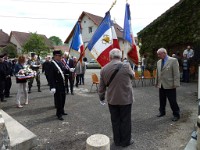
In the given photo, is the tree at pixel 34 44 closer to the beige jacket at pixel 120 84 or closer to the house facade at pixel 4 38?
the house facade at pixel 4 38

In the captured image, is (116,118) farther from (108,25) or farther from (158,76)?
(108,25)

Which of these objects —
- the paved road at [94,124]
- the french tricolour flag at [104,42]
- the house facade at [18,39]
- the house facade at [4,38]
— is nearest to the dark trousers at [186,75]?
the paved road at [94,124]

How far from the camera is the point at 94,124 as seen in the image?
572 cm

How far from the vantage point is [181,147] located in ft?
13.9

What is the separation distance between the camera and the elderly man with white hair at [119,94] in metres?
4.27

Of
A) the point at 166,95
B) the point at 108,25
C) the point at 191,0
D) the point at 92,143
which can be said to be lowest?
the point at 92,143

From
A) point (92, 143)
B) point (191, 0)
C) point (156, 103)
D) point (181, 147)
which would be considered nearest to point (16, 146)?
point (92, 143)

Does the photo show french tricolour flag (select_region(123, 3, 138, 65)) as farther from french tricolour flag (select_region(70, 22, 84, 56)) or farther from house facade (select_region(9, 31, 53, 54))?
house facade (select_region(9, 31, 53, 54))

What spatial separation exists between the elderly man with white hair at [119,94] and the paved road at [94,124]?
0.29 m

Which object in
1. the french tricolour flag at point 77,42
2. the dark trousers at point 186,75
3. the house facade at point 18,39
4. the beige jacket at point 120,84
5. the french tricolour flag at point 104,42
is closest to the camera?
the beige jacket at point 120,84

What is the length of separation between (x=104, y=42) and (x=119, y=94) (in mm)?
2505

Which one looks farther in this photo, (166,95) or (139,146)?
(166,95)

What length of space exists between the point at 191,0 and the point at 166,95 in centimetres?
1073

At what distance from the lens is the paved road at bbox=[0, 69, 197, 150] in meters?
4.51
